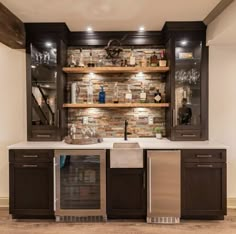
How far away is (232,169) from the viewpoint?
12.7 ft

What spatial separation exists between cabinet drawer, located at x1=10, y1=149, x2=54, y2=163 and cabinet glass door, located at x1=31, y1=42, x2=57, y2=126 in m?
0.56

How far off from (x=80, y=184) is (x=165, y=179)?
108 centimetres

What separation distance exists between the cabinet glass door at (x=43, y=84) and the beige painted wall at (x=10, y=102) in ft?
0.79

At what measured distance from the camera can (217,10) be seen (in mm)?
3174

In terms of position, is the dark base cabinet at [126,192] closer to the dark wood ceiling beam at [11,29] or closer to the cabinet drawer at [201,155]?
the cabinet drawer at [201,155]

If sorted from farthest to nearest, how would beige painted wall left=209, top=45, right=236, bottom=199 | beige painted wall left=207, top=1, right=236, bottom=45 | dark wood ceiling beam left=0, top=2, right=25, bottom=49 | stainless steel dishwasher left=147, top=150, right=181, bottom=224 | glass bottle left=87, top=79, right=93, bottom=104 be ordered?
glass bottle left=87, top=79, right=93, bottom=104, beige painted wall left=209, top=45, right=236, bottom=199, stainless steel dishwasher left=147, top=150, right=181, bottom=224, dark wood ceiling beam left=0, top=2, right=25, bottom=49, beige painted wall left=207, top=1, right=236, bottom=45

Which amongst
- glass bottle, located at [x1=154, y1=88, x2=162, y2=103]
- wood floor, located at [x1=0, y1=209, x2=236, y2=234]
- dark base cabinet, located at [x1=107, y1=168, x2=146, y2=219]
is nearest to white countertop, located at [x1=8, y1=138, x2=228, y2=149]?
dark base cabinet, located at [x1=107, y1=168, x2=146, y2=219]

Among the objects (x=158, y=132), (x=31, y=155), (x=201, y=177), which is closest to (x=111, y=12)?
(x=158, y=132)

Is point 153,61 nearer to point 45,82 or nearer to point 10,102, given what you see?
point 45,82

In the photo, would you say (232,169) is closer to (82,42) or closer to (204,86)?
(204,86)

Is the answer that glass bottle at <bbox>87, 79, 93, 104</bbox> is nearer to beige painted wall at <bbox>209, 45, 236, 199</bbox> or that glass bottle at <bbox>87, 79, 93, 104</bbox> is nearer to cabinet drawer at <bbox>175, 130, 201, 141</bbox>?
cabinet drawer at <bbox>175, 130, 201, 141</bbox>

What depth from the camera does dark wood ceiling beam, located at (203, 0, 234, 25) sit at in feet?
9.66

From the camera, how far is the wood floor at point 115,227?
10.3ft

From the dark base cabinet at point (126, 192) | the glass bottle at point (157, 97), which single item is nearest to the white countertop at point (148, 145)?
the dark base cabinet at point (126, 192)
